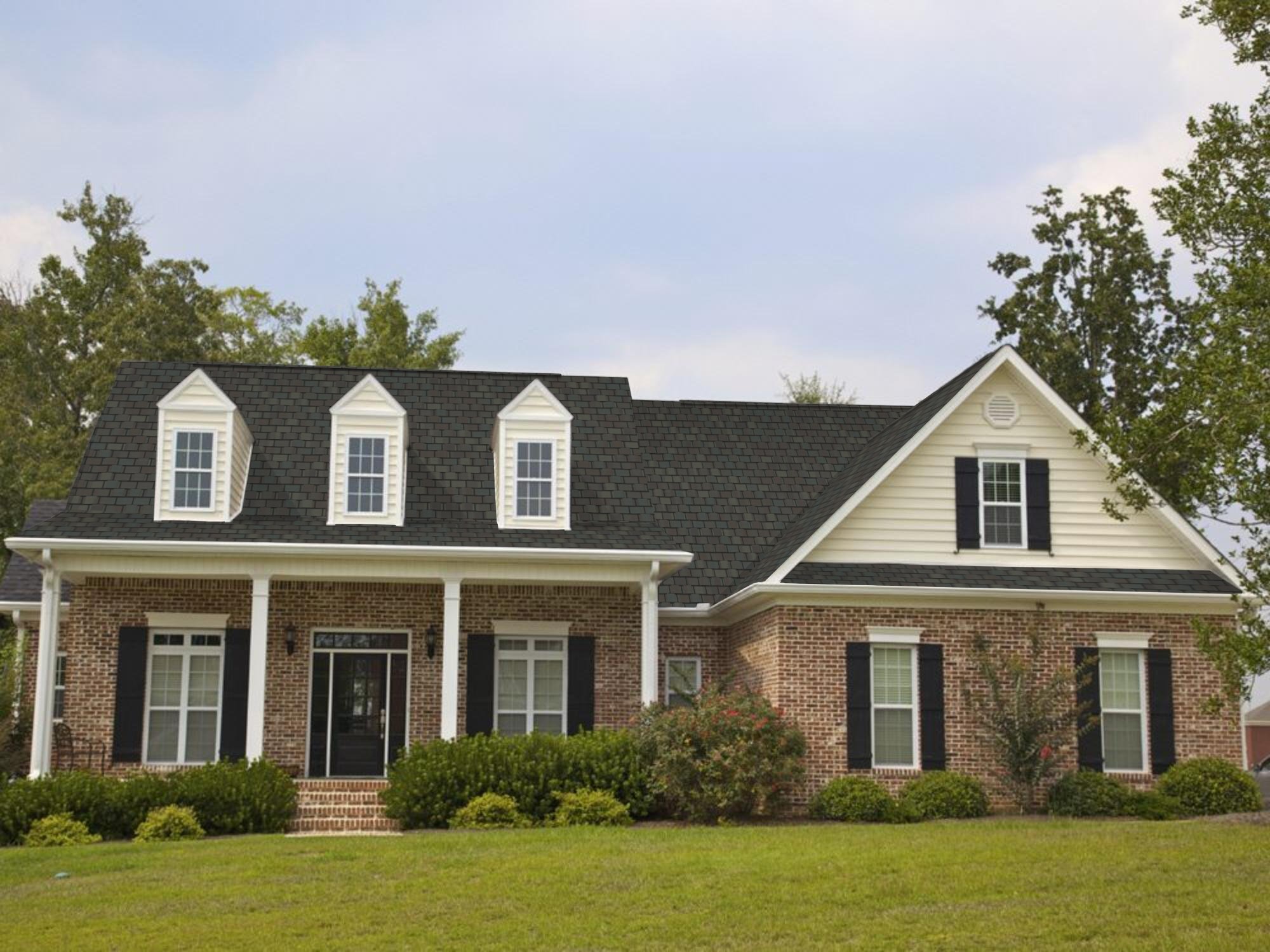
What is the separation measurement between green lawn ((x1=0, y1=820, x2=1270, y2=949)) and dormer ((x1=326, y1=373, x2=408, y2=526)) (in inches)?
259

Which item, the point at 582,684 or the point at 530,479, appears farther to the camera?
the point at 530,479

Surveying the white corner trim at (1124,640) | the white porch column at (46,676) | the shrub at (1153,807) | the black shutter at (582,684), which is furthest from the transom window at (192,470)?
the shrub at (1153,807)

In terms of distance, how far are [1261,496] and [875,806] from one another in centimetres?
637

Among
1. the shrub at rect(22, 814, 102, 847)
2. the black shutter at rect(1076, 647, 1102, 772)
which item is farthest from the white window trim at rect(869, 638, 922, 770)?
the shrub at rect(22, 814, 102, 847)

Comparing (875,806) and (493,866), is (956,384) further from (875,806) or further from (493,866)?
(493,866)

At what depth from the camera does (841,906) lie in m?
12.7

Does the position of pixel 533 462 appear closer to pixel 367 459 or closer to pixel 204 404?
pixel 367 459

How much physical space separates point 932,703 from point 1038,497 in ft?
11.7

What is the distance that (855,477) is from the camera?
23.2 m

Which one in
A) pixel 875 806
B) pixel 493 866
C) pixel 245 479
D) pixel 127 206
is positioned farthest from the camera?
pixel 127 206

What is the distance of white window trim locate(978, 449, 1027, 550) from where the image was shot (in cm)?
2241

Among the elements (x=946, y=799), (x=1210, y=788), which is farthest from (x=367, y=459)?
(x=1210, y=788)

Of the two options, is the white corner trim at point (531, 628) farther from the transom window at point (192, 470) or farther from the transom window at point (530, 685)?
the transom window at point (192, 470)

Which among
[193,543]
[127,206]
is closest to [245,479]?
[193,543]
